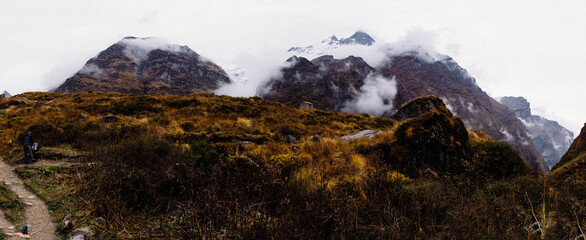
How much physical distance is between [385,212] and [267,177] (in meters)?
1.89

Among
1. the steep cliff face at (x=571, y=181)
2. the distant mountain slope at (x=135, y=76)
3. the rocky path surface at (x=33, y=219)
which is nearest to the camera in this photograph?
the rocky path surface at (x=33, y=219)

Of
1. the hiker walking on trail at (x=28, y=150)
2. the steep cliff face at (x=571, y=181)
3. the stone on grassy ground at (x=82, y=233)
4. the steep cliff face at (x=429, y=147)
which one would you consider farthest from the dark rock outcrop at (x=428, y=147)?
the hiker walking on trail at (x=28, y=150)

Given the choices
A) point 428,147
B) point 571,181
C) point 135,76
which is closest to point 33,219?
point 428,147

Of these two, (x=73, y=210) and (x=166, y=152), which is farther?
(x=166, y=152)

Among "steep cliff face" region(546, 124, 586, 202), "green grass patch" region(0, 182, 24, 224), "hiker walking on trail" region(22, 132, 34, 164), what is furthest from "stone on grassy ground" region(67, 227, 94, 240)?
"steep cliff face" region(546, 124, 586, 202)

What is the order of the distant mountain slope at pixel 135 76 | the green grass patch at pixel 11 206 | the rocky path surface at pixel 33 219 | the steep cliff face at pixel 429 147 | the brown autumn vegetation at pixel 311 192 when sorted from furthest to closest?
the distant mountain slope at pixel 135 76, the steep cliff face at pixel 429 147, the green grass patch at pixel 11 206, the rocky path surface at pixel 33 219, the brown autumn vegetation at pixel 311 192

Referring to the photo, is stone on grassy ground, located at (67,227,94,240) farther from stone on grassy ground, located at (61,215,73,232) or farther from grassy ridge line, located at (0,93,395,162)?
grassy ridge line, located at (0,93,395,162)

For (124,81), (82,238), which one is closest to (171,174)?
(82,238)

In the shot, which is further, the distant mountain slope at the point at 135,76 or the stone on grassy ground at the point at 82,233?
the distant mountain slope at the point at 135,76

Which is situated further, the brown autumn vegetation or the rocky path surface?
the rocky path surface

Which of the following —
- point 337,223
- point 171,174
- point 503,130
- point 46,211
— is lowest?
point 46,211

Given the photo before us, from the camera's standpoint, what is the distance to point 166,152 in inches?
Result: 213

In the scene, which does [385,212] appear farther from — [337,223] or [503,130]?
[503,130]

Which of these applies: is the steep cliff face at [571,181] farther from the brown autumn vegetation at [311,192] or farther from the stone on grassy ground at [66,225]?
the stone on grassy ground at [66,225]
